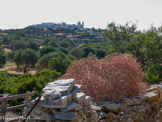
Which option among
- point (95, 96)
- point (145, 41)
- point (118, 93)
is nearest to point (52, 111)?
point (95, 96)

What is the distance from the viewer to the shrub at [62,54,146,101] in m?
6.58

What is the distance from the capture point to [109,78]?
6.93m

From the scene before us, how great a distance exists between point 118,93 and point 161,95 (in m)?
2.72

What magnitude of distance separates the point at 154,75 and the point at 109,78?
685 cm

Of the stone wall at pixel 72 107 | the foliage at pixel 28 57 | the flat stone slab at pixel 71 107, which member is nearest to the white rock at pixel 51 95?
the stone wall at pixel 72 107

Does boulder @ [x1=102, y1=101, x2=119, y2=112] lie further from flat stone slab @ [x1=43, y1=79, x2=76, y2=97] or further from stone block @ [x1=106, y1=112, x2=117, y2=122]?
flat stone slab @ [x1=43, y1=79, x2=76, y2=97]

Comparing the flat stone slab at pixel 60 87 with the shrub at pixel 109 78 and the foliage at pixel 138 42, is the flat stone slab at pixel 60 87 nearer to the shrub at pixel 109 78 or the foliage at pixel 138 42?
the shrub at pixel 109 78

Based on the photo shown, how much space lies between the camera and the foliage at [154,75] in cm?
1195

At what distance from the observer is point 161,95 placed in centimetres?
845

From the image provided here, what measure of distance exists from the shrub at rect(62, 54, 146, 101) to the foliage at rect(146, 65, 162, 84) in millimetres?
4528

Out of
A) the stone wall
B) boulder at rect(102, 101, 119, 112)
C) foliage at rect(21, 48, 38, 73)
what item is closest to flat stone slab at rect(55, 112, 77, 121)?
the stone wall

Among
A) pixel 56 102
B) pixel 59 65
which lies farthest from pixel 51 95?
pixel 59 65

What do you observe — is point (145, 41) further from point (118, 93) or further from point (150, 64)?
point (118, 93)

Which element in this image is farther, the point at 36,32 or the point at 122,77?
the point at 36,32
